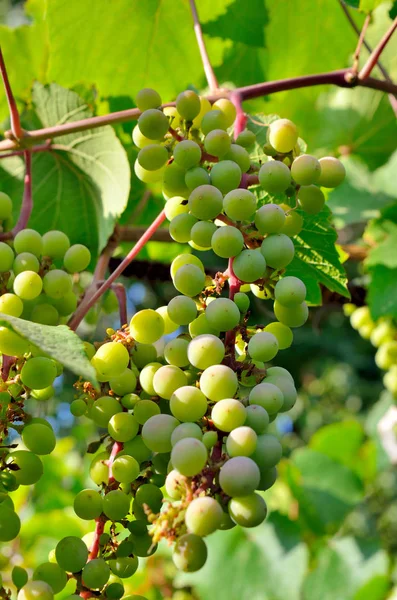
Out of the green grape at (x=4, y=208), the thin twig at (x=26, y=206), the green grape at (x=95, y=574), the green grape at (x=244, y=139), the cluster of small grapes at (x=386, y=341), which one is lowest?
the cluster of small grapes at (x=386, y=341)

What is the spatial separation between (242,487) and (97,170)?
26.7 inches

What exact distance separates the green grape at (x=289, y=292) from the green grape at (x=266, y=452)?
0.44 ft

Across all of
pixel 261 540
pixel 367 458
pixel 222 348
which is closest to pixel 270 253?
pixel 222 348

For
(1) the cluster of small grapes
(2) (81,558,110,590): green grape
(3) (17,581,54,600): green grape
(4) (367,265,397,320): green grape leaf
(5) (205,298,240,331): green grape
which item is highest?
(5) (205,298,240,331): green grape

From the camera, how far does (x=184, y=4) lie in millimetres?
1183

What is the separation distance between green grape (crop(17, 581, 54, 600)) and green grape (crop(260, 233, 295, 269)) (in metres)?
A: 0.34

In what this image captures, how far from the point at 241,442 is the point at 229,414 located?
3 centimetres

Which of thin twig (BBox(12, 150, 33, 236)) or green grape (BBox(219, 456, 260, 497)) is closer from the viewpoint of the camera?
green grape (BBox(219, 456, 260, 497))

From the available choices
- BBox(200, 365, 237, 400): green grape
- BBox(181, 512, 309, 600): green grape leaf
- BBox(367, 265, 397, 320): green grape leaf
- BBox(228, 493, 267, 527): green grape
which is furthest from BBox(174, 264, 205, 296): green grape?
BBox(181, 512, 309, 600): green grape leaf

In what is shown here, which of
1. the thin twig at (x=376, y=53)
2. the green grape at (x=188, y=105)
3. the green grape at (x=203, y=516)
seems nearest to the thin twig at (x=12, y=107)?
the green grape at (x=188, y=105)

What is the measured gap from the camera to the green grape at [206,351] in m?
0.52

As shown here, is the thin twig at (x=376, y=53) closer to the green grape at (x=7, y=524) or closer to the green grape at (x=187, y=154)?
the green grape at (x=187, y=154)

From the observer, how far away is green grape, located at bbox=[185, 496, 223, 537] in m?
0.43

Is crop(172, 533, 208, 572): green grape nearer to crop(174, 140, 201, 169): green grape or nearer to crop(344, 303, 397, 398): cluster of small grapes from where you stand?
crop(174, 140, 201, 169): green grape
